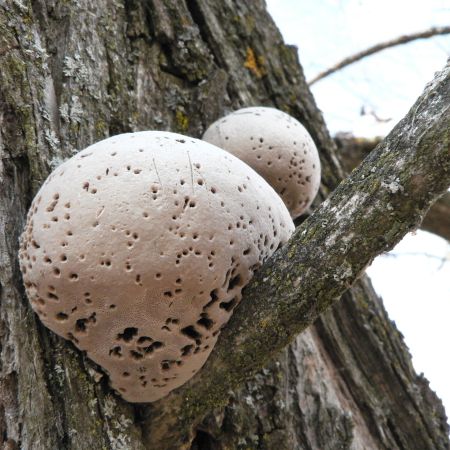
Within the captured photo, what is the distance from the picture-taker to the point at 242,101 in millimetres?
2814

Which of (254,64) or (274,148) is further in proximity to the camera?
(254,64)

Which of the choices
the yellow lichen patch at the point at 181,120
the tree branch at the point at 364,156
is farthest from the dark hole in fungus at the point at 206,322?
the tree branch at the point at 364,156

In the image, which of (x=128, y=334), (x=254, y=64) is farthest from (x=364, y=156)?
(x=128, y=334)

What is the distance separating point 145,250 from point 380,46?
410 cm

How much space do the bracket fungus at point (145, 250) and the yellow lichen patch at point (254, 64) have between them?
1428mm

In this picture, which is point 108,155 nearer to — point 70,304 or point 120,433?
point 70,304

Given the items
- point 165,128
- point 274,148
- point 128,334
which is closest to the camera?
point 128,334

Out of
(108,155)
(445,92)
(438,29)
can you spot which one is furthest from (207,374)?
(438,29)

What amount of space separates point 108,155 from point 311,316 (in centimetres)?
62

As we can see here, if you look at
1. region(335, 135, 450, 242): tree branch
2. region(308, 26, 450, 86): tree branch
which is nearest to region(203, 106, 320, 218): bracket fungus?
region(335, 135, 450, 242): tree branch

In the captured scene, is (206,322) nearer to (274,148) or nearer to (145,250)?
(145,250)

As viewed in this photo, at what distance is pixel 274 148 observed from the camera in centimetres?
210

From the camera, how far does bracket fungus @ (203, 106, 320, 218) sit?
210 centimetres

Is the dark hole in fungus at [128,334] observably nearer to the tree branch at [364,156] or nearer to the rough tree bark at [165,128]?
the rough tree bark at [165,128]
